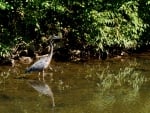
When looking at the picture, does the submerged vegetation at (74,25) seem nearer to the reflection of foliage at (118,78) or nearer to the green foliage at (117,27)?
the green foliage at (117,27)

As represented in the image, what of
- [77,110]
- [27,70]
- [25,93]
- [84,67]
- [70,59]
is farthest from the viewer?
[70,59]

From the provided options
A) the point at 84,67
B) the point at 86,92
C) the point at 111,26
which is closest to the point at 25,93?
the point at 86,92

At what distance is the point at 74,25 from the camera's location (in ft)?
46.0

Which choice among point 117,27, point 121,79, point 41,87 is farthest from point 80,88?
point 117,27

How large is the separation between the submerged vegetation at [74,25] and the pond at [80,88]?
68cm

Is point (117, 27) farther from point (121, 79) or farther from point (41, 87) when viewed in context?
point (41, 87)

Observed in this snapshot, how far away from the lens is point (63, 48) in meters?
14.1

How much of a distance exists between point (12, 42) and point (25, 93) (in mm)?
3464

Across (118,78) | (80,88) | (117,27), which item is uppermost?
(117,27)

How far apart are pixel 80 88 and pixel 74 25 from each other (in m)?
3.99

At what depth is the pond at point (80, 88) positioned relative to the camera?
8.80 metres

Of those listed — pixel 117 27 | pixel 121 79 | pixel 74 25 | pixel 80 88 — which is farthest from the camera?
pixel 117 27

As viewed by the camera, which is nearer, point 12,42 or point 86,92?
point 86,92

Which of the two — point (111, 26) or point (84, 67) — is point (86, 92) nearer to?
point (84, 67)
